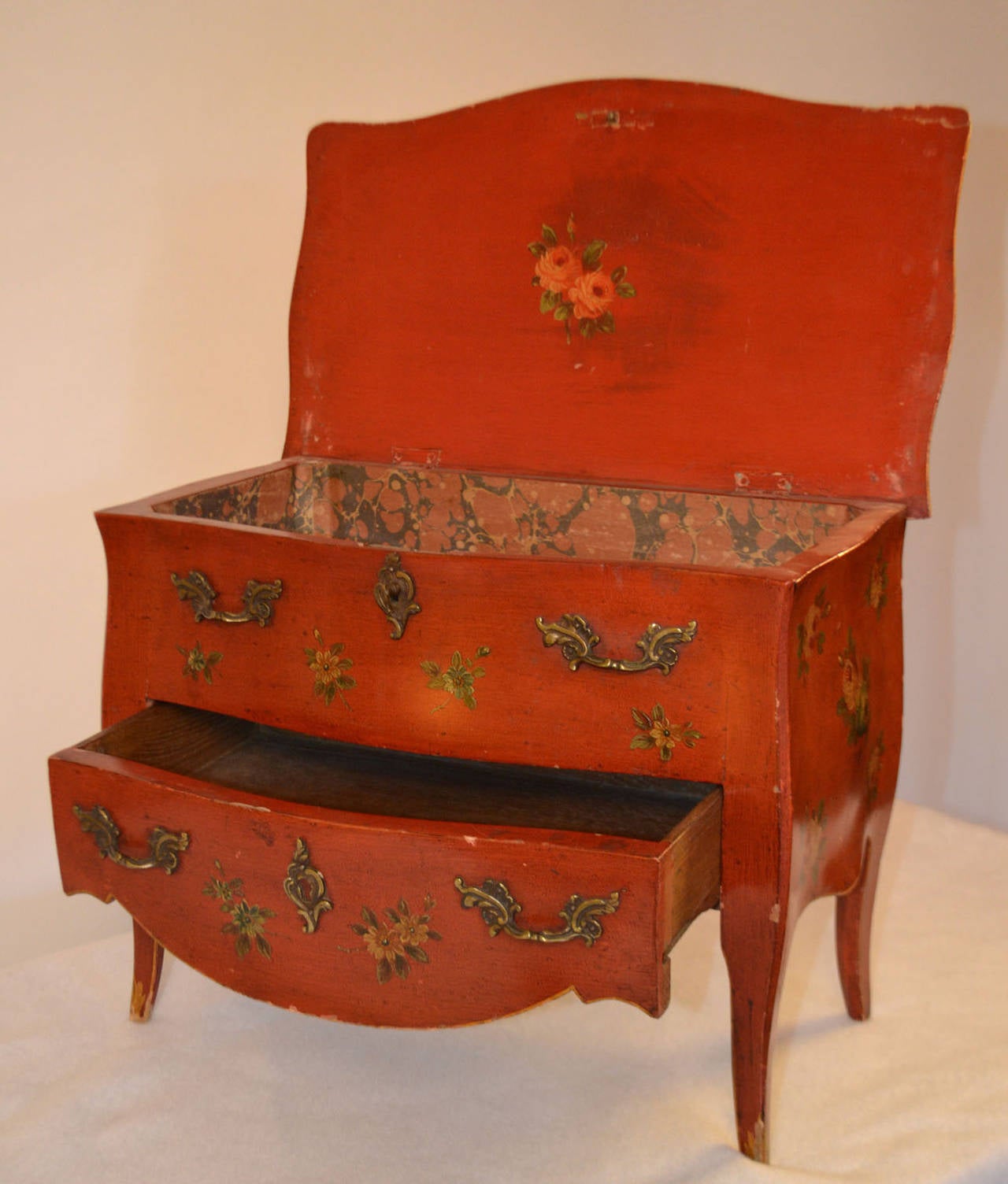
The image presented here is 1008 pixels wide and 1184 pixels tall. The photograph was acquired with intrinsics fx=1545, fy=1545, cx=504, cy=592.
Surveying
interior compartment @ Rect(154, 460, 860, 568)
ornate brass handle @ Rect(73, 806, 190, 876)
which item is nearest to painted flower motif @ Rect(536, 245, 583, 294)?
interior compartment @ Rect(154, 460, 860, 568)

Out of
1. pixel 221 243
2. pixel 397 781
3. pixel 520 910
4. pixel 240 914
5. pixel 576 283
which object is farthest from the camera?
pixel 221 243

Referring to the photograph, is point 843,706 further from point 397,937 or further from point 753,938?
point 397,937

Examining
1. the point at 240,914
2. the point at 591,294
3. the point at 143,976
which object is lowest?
the point at 143,976

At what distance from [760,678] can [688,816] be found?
14cm

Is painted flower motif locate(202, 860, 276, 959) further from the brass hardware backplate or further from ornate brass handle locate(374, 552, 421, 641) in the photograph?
ornate brass handle locate(374, 552, 421, 641)

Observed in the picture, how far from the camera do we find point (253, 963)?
1.46 m

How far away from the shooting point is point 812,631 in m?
1.46

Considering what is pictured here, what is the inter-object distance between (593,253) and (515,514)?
0.34 m

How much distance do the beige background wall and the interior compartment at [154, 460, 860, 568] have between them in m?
0.54

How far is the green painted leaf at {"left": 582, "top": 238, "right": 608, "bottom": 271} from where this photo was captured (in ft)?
6.27

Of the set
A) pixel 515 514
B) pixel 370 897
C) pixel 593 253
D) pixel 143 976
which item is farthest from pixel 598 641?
pixel 143 976

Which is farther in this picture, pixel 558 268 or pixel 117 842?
pixel 558 268

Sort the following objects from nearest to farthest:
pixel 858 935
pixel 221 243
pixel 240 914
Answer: pixel 240 914 → pixel 858 935 → pixel 221 243

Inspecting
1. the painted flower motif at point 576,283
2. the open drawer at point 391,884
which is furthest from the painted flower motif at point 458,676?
the painted flower motif at point 576,283
